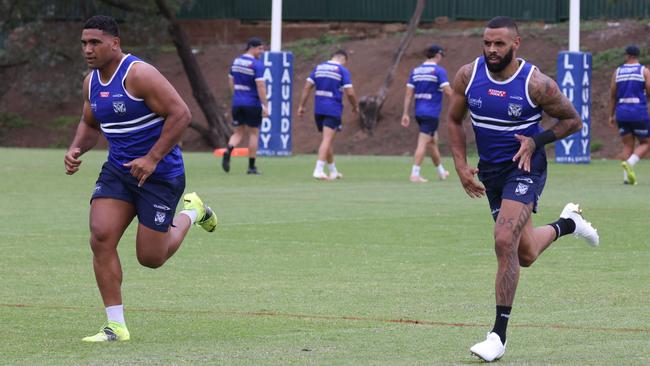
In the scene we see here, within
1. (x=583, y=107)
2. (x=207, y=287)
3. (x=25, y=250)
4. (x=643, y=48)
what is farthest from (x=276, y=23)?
(x=207, y=287)

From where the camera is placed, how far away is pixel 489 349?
24.5 ft

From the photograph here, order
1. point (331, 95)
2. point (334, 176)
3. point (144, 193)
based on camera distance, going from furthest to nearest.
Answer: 1. point (331, 95)
2. point (334, 176)
3. point (144, 193)

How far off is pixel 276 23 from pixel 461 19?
12758 millimetres

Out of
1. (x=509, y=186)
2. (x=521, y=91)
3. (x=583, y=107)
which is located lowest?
(x=583, y=107)

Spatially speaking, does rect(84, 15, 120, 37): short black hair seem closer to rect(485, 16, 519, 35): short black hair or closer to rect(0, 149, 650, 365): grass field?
rect(0, 149, 650, 365): grass field

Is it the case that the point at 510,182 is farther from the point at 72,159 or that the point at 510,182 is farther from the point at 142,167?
the point at 72,159

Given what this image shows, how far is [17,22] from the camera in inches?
1580

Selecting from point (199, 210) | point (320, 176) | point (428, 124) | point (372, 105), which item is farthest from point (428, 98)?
point (372, 105)

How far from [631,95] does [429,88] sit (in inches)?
133

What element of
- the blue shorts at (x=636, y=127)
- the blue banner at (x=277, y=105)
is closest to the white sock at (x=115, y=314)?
the blue shorts at (x=636, y=127)

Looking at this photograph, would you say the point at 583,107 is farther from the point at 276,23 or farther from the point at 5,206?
the point at 5,206

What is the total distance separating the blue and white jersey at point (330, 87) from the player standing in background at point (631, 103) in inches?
182

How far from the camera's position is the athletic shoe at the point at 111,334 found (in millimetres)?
8266

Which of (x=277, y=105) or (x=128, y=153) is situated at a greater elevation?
(x=128, y=153)
